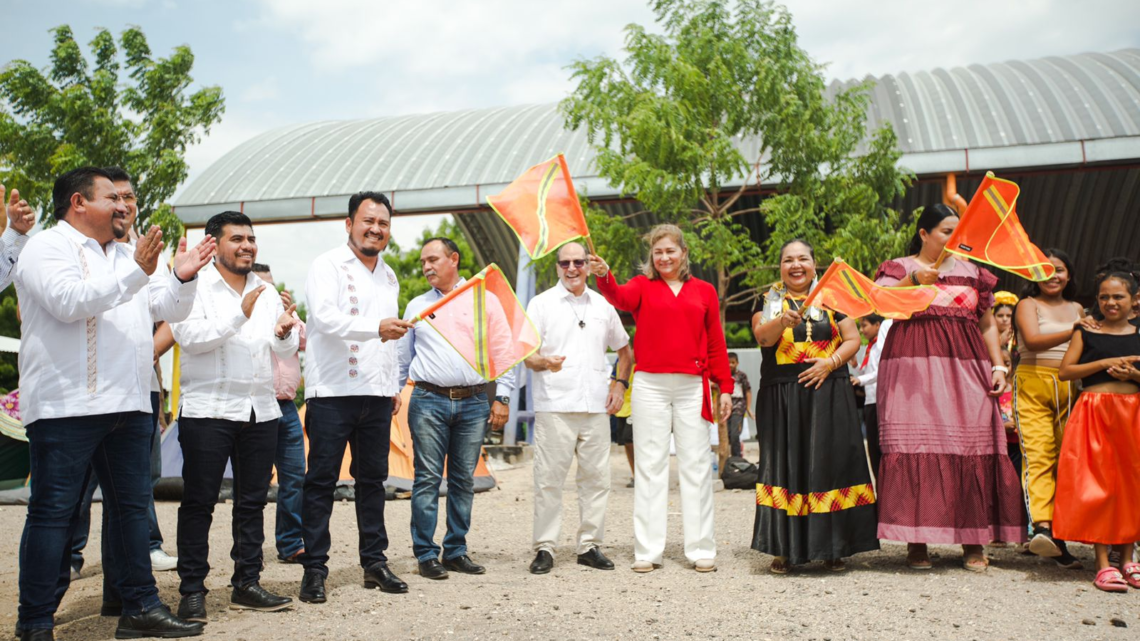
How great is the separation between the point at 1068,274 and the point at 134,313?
537 cm

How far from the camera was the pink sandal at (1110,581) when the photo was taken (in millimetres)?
4836

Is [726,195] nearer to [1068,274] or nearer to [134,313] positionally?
[1068,274]

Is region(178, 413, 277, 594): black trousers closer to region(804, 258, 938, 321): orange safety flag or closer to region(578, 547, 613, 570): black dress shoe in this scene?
region(578, 547, 613, 570): black dress shoe

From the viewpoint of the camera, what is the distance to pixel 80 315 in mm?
3650

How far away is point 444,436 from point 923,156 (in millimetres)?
11353

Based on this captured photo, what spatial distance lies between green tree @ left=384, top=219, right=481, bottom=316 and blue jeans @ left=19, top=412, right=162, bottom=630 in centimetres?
3010

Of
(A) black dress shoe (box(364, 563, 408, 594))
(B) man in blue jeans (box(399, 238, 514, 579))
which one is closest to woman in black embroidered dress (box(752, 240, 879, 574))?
(B) man in blue jeans (box(399, 238, 514, 579))

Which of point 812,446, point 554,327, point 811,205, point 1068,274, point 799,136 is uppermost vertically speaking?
point 799,136

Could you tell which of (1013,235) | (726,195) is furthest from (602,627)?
(726,195)

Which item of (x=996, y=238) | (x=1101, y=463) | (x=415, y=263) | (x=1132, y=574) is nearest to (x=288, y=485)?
(x=996, y=238)

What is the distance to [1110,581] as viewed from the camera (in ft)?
16.0

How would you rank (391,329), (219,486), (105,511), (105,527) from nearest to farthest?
(105,511), (105,527), (219,486), (391,329)

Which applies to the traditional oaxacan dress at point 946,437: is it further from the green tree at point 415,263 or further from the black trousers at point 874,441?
the green tree at point 415,263

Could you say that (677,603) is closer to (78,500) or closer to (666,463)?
(666,463)
